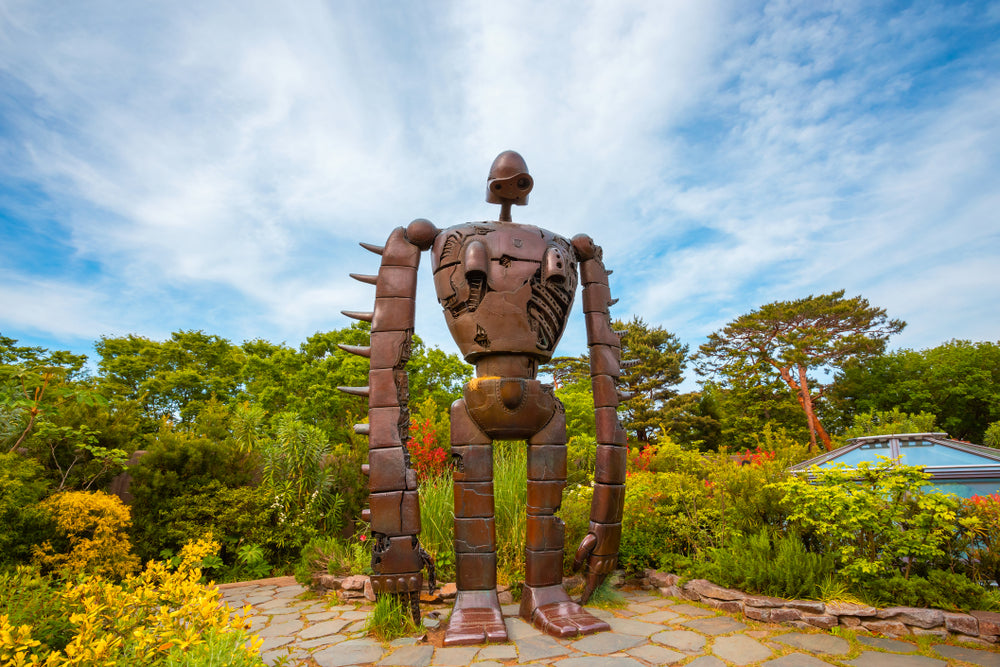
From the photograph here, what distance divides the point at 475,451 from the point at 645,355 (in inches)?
692

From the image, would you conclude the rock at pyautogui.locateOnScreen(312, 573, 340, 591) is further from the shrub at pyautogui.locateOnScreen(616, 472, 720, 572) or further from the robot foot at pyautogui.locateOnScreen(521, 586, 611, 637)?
the shrub at pyautogui.locateOnScreen(616, 472, 720, 572)

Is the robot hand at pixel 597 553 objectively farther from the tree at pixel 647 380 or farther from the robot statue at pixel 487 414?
the tree at pixel 647 380

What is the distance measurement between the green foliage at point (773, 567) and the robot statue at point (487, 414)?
0.89 meters

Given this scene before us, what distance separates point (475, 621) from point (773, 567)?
2053 millimetres

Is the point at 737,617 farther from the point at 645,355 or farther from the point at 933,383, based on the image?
the point at 933,383

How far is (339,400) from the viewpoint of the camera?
43.4 ft

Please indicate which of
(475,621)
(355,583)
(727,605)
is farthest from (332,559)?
(727,605)

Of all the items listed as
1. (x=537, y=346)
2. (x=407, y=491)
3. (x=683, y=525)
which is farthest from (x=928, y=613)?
(x=407, y=491)

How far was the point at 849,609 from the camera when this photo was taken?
301 cm

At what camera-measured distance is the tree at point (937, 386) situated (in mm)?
17938

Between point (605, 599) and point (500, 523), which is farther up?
point (500, 523)

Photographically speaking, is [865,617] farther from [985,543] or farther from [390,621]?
[390,621]

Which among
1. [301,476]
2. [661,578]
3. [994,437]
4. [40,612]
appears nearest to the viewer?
[40,612]

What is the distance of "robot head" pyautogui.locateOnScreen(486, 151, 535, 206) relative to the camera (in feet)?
11.9
